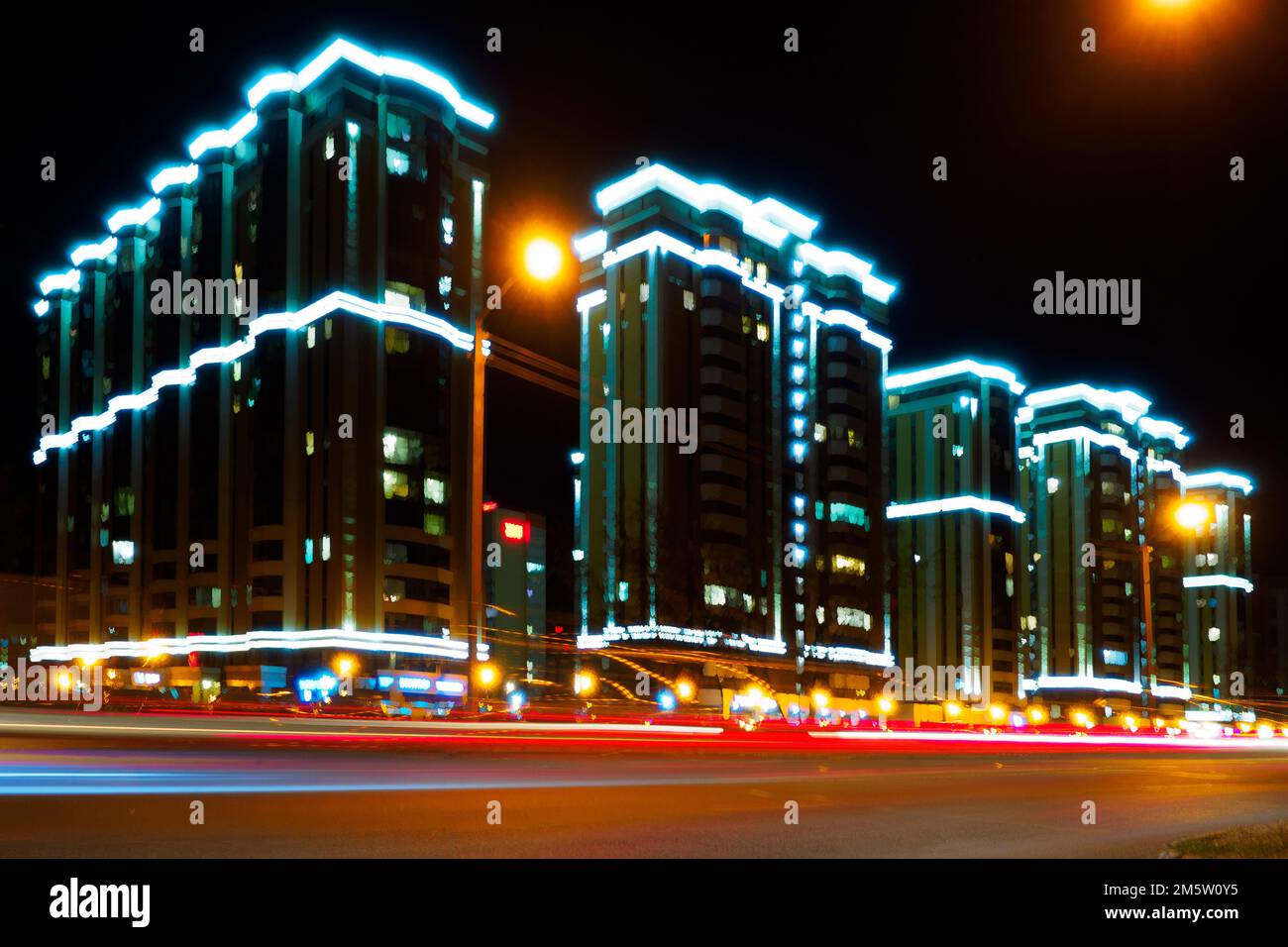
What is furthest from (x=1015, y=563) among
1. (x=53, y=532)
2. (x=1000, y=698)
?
(x=53, y=532)

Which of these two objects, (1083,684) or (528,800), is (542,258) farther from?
(1083,684)

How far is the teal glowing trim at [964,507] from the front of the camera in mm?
137375

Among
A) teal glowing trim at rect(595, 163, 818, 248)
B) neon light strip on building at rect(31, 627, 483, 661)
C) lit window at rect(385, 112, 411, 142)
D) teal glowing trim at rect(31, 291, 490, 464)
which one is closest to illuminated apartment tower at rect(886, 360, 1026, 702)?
teal glowing trim at rect(595, 163, 818, 248)

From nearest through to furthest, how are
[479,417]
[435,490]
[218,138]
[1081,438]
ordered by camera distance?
[479,417], [435,490], [218,138], [1081,438]

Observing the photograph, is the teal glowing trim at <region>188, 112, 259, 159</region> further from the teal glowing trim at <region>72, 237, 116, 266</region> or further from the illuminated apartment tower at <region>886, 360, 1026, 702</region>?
the illuminated apartment tower at <region>886, 360, 1026, 702</region>

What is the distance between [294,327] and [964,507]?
7953cm

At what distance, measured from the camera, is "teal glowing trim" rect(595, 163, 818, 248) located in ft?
348

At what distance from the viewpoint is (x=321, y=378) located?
90562mm

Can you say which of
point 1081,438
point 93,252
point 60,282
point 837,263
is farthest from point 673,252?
point 1081,438

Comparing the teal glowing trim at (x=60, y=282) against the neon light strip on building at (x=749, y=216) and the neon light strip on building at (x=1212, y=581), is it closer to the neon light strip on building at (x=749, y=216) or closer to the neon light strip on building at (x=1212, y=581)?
the neon light strip on building at (x=749, y=216)

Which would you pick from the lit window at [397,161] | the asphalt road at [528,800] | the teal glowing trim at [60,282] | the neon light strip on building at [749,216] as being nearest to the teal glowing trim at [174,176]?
the teal glowing trim at [60,282]

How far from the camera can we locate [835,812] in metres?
12.8

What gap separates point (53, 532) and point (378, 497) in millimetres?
55017

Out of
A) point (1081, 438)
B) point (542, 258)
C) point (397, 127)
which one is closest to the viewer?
point (542, 258)
